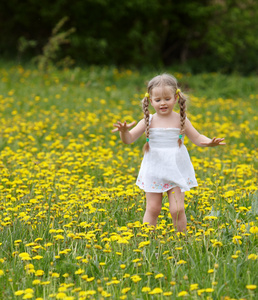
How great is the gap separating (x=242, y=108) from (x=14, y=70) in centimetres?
634

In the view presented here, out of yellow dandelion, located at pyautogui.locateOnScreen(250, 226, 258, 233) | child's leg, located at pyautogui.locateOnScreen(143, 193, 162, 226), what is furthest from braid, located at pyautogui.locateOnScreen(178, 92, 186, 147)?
yellow dandelion, located at pyautogui.locateOnScreen(250, 226, 258, 233)

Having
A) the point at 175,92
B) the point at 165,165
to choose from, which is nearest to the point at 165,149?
the point at 165,165

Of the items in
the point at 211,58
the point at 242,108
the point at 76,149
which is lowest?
the point at 76,149

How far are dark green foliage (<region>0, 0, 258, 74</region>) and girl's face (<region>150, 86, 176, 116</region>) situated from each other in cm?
1206

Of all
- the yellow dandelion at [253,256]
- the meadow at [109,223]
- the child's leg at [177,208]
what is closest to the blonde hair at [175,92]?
the child's leg at [177,208]

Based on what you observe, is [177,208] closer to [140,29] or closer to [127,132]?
[127,132]

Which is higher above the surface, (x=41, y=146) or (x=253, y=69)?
(x=253, y=69)

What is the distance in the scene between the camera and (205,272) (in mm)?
2582

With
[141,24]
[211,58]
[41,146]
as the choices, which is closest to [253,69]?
[211,58]

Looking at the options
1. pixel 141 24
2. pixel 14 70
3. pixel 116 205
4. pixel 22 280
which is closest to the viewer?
pixel 22 280

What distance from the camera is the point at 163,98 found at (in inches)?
128

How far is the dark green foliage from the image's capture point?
15.5 metres

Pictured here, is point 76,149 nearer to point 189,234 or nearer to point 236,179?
point 236,179

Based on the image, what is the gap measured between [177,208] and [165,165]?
12.0 inches
